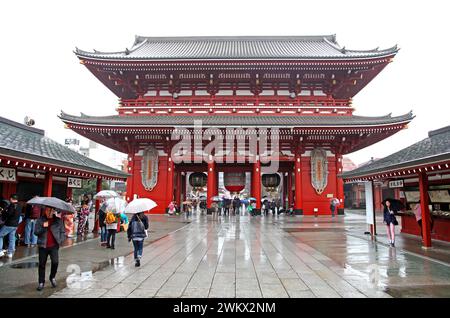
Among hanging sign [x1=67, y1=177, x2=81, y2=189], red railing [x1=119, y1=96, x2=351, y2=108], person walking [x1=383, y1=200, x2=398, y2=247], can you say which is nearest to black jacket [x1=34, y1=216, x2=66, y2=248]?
hanging sign [x1=67, y1=177, x2=81, y2=189]

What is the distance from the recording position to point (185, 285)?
6.11 m

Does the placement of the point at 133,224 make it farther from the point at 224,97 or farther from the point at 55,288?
the point at 224,97

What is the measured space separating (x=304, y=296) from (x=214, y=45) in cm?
3019

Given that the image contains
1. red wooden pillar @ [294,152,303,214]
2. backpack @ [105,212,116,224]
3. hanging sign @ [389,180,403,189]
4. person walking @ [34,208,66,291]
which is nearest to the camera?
person walking @ [34,208,66,291]

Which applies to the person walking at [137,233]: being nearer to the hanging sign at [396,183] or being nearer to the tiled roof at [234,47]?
the hanging sign at [396,183]

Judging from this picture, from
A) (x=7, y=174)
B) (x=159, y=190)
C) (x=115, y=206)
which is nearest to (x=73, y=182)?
(x=7, y=174)

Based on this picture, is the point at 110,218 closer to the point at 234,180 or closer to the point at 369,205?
the point at 369,205

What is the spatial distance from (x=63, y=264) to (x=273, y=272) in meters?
5.76

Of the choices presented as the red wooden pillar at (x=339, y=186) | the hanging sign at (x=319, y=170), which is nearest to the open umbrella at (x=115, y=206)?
the hanging sign at (x=319, y=170)

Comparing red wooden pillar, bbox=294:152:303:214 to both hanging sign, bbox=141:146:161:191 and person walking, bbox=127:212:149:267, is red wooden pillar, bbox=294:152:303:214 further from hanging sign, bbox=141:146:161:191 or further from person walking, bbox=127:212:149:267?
person walking, bbox=127:212:149:267

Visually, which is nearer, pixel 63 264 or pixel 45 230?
pixel 45 230

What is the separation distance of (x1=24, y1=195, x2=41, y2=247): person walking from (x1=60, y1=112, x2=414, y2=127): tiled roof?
11.5 meters

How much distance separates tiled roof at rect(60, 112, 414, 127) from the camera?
20.8 metres

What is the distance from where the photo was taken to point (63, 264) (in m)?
7.91
